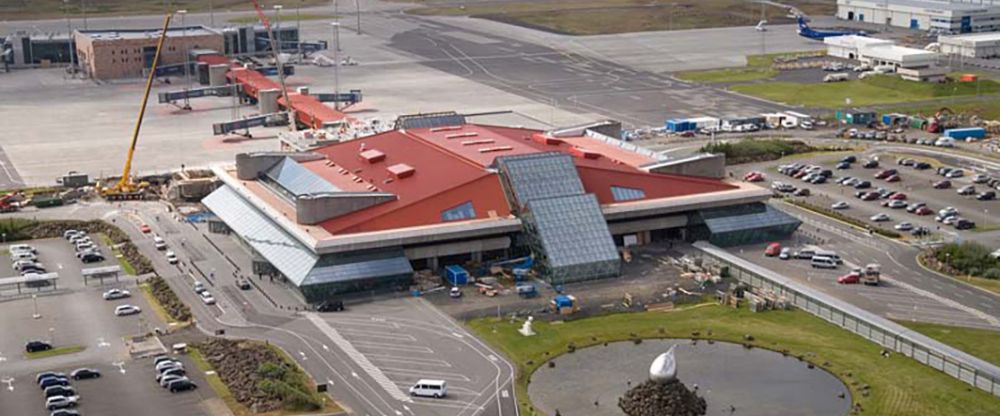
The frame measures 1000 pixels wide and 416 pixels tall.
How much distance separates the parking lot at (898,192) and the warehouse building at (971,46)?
65146 mm

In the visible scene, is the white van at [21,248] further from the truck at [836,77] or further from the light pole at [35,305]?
the truck at [836,77]

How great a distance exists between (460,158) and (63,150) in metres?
51.5

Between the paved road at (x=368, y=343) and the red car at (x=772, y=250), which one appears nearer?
the paved road at (x=368, y=343)

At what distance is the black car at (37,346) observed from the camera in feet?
231

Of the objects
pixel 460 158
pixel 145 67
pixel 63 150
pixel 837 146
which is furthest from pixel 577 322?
pixel 145 67

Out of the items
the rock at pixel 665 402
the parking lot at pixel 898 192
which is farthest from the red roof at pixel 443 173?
the rock at pixel 665 402

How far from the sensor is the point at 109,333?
7338cm

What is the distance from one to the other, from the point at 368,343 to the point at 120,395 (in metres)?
12.9

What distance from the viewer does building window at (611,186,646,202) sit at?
88.4m

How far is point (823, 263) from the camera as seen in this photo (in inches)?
3302

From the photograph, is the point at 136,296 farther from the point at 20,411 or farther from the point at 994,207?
the point at 994,207

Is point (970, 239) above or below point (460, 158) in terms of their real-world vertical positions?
below

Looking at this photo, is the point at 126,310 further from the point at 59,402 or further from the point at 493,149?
the point at 493,149

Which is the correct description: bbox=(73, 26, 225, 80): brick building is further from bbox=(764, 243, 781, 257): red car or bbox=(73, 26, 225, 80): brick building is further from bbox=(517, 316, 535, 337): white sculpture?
bbox=(517, 316, 535, 337): white sculpture
